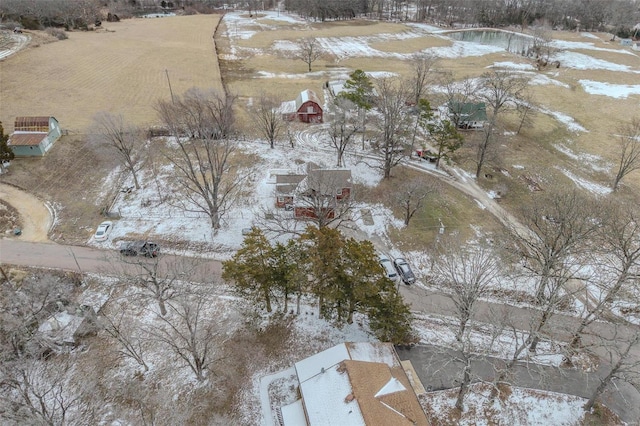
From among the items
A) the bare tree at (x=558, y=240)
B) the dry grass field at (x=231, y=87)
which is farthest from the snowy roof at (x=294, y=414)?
the dry grass field at (x=231, y=87)

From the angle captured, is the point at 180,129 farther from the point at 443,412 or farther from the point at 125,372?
the point at 443,412

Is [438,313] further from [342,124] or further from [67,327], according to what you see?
[67,327]

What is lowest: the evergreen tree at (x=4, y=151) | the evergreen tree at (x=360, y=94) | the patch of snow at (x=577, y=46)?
the evergreen tree at (x=4, y=151)

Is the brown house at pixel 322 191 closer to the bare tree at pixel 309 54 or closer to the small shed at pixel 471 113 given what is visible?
the small shed at pixel 471 113

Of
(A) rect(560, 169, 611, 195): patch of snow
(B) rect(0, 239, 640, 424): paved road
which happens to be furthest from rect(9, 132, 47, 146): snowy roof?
(A) rect(560, 169, 611, 195): patch of snow

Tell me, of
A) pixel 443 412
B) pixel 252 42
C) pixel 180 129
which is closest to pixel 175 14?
pixel 252 42

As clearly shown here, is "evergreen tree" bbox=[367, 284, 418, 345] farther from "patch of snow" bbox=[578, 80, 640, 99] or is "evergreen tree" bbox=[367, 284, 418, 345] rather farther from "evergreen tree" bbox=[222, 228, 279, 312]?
"patch of snow" bbox=[578, 80, 640, 99]
